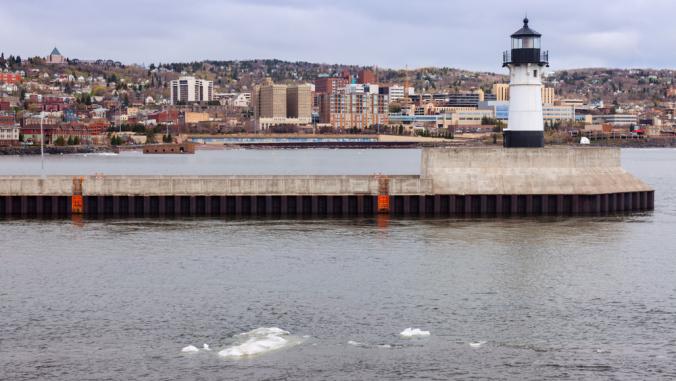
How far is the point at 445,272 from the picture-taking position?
133 feet

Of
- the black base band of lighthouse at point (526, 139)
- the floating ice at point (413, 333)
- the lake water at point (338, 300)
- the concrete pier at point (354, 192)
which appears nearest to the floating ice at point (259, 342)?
the lake water at point (338, 300)

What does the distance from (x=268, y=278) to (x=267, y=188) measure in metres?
18.4

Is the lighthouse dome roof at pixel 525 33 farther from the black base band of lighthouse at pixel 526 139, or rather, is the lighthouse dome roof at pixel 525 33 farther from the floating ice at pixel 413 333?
the floating ice at pixel 413 333

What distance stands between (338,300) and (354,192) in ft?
72.9

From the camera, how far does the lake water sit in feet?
91.6

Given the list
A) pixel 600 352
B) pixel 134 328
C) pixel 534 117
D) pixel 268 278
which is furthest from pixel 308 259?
pixel 534 117

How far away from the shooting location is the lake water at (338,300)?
27922 mm

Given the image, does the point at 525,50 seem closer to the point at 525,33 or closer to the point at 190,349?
the point at 525,33

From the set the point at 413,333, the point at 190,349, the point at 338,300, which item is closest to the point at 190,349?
the point at 190,349

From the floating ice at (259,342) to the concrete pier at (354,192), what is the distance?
87.1ft

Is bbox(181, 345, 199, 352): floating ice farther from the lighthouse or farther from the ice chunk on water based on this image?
the lighthouse

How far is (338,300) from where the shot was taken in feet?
116

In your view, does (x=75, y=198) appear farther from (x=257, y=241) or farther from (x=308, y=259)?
(x=308, y=259)

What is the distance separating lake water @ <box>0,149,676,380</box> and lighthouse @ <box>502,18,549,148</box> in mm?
6627
